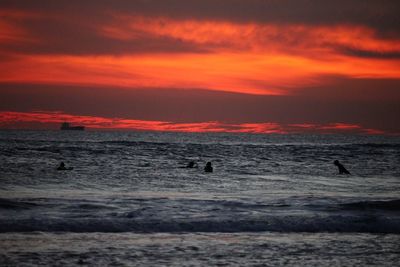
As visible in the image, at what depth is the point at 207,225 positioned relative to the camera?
14047 mm

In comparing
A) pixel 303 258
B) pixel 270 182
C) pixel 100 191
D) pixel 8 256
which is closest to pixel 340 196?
pixel 270 182

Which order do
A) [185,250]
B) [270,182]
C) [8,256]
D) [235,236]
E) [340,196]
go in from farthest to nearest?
[270,182] → [340,196] → [235,236] → [185,250] → [8,256]

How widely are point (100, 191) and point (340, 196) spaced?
10.2 metres

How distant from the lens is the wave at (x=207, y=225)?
13.4 m

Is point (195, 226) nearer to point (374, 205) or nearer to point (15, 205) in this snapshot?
point (15, 205)

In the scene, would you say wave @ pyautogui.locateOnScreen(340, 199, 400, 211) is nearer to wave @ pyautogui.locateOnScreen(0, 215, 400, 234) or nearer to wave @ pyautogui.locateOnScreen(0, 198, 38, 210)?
wave @ pyautogui.locateOnScreen(0, 215, 400, 234)

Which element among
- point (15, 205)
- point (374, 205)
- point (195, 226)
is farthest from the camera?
point (374, 205)

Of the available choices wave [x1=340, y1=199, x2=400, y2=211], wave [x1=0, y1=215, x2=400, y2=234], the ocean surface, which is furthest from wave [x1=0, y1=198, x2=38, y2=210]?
wave [x1=340, y1=199, x2=400, y2=211]

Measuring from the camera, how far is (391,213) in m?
16.9

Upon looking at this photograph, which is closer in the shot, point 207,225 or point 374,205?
point 207,225

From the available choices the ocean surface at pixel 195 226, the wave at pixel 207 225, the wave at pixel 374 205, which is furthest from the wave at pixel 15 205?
the wave at pixel 374 205

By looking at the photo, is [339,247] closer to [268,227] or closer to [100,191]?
[268,227]

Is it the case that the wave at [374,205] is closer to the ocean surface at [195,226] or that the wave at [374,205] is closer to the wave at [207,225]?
the ocean surface at [195,226]

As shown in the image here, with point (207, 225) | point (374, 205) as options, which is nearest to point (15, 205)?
point (207, 225)
